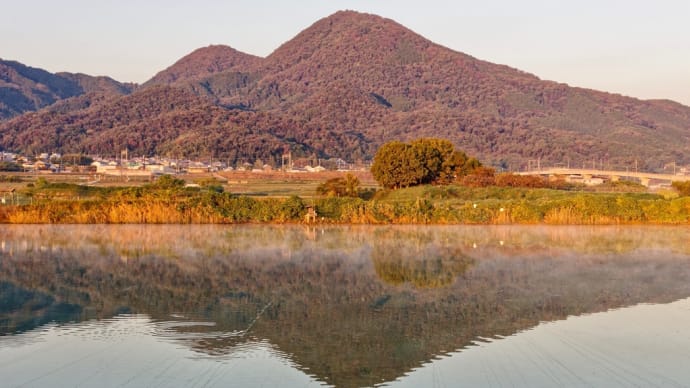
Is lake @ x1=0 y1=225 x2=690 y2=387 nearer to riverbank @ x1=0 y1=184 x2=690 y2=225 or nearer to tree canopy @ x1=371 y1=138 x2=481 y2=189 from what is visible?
riverbank @ x1=0 y1=184 x2=690 y2=225

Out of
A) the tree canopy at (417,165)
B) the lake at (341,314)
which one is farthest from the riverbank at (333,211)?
the tree canopy at (417,165)

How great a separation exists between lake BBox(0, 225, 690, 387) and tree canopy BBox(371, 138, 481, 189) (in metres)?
22.3

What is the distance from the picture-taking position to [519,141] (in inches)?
6855

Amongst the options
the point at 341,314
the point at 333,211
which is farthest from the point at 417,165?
the point at 341,314

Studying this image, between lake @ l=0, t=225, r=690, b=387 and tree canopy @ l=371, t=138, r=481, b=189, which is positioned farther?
tree canopy @ l=371, t=138, r=481, b=189

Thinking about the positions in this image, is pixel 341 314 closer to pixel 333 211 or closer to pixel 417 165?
pixel 333 211

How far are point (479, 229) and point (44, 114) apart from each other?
18819 centimetres

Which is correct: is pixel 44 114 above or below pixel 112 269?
above

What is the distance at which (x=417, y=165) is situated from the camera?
45.1 m

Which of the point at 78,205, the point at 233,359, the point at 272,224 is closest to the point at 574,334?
the point at 233,359

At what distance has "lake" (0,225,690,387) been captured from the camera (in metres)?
9.45

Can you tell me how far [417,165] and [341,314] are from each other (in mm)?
32890

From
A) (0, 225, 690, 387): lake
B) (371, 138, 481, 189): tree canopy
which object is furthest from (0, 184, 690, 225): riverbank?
(371, 138, 481, 189): tree canopy

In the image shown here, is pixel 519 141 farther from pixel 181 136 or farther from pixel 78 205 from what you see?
pixel 78 205
